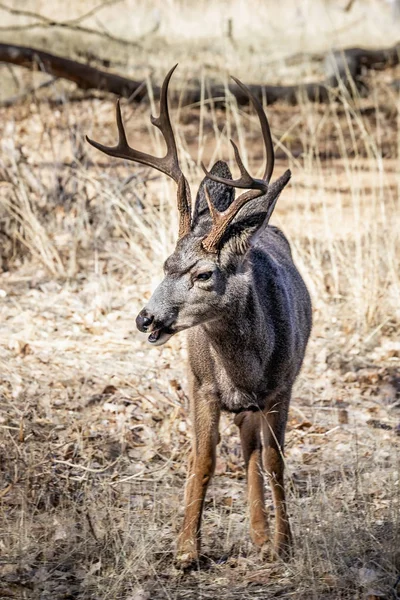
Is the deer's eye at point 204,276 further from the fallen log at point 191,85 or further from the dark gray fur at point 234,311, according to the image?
the fallen log at point 191,85

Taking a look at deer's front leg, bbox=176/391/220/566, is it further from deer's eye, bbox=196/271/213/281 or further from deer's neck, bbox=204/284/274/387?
deer's eye, bbox=196/271/213/281

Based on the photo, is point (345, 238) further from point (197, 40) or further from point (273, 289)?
point (197, 40)

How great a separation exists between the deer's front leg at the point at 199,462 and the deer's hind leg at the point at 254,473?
0.26 metres

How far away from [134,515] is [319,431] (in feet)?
5.96

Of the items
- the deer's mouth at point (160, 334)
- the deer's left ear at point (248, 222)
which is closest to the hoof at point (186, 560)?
the deer's mouth at point (160, 334)

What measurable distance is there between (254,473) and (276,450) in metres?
0.21

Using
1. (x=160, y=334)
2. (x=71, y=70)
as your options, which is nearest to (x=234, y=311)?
(x=160, y=334)

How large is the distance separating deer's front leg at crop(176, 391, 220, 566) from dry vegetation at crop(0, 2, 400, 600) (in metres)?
0.12

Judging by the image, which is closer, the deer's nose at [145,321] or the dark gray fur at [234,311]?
the deer's nose at [145,321]

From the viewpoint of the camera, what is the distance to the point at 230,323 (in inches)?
193

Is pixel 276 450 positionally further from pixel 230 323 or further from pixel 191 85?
pixel 191 85

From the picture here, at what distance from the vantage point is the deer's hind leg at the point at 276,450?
514cm

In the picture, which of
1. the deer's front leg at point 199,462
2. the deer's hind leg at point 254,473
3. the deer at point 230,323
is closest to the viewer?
the deer at point 230,323

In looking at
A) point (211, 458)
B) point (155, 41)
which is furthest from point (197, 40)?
point (211, 458)
